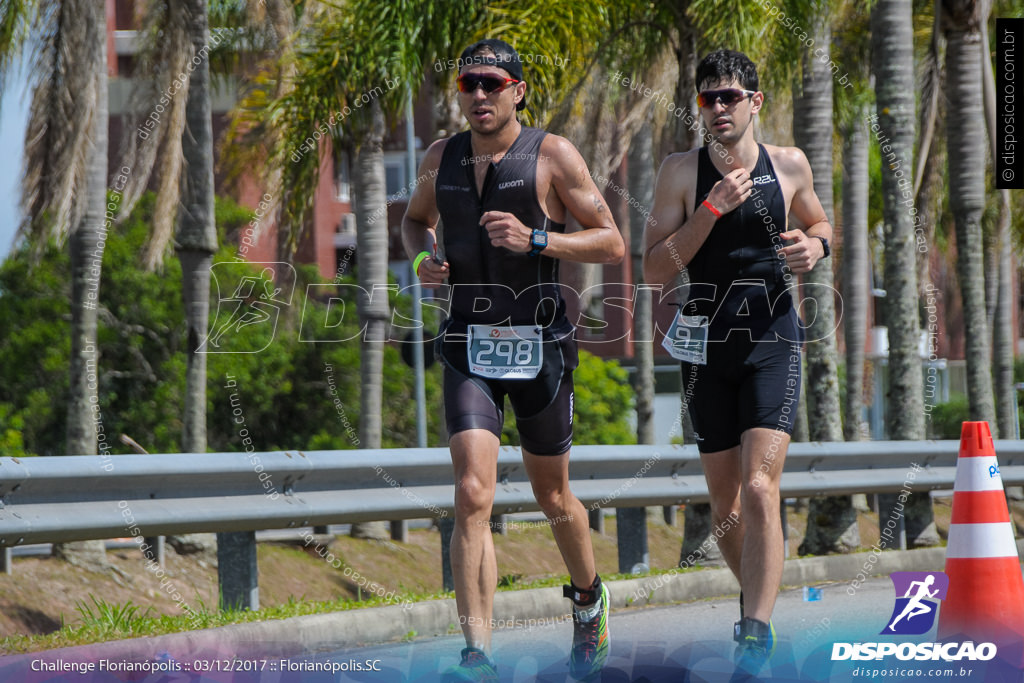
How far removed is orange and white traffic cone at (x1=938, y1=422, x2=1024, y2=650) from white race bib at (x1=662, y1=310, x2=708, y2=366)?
1.19 metres

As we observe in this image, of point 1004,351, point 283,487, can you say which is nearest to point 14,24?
point 283,487

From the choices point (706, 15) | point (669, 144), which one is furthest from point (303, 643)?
point (669, 144)

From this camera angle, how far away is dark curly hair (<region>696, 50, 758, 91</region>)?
17.4 ft

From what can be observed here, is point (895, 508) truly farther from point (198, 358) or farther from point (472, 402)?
point (198, 358)

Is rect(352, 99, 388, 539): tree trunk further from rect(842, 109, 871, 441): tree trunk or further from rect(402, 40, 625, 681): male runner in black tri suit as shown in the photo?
rect(402, 40, 625, 681): male runner in black tri suit

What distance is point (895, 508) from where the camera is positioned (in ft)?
33.6

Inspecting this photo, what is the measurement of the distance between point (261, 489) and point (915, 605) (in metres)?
2.90

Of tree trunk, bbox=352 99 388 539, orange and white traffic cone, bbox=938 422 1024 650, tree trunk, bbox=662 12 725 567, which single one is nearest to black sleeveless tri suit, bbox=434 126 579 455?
orange and white traffic cone, bbox=938 422 1024 650

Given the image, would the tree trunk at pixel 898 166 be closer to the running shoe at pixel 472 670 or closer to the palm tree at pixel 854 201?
the palm tree at pixel 854 201

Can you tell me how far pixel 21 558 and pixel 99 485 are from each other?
19.3ft

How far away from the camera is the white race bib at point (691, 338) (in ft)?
17.7

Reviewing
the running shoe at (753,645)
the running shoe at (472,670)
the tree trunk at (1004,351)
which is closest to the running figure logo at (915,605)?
the running shoe at (753,645)

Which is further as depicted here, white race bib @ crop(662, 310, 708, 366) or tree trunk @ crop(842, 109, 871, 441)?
tree trunk @ crop(842, 109, 871, 441)

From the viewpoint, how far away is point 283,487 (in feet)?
21.3
